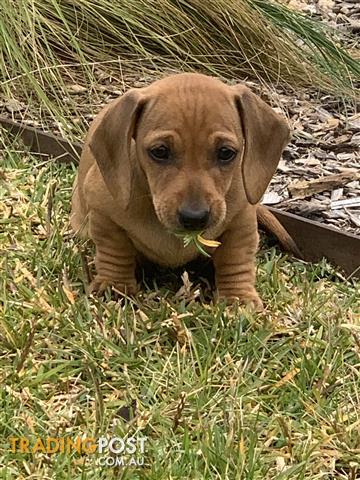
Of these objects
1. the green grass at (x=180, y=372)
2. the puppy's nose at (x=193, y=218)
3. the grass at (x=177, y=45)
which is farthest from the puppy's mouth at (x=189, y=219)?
the grass at (x=177, y=45)

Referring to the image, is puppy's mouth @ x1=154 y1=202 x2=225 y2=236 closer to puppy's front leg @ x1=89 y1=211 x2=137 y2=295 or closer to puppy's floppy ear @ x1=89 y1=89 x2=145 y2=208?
puppy's floppy ear @ x1=89 y1=89 x2=145 y2=208

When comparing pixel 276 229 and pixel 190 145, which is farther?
pixel 276 229

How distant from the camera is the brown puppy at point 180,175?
301cm

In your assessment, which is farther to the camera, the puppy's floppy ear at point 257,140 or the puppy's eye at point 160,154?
the puppy's floppy ear at point 257,140

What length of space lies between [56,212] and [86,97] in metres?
1.20

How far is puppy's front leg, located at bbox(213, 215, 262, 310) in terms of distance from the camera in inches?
134

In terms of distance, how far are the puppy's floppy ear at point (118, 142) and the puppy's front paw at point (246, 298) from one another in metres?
0.51

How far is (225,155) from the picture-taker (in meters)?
3.08

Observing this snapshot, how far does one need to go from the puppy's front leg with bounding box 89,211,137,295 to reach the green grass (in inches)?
3.0

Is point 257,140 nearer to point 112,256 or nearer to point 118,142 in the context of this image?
point 118,142

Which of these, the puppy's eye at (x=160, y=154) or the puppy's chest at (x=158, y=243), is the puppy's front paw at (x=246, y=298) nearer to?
the puppy's chest at (x=158, y=243)

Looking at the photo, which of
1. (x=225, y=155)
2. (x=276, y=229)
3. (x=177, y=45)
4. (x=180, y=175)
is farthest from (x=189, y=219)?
(x=177, y=45)

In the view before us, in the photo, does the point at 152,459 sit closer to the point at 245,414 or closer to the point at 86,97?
the point at 245,414

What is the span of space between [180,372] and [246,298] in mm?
550
